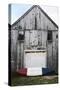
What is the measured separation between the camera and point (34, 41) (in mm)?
1713

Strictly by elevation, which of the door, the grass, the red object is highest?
the door

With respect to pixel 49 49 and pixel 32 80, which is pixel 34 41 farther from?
pixel 32 80

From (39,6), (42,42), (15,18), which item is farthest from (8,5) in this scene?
(42,42)

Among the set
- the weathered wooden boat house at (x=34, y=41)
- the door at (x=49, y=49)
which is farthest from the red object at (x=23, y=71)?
the door at (x=49, y=49)

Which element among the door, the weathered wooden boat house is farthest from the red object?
the door

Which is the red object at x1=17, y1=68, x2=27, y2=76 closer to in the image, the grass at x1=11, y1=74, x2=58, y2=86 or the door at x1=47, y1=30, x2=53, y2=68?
the grass at x1=11, y1=74, x2=58, y2=86

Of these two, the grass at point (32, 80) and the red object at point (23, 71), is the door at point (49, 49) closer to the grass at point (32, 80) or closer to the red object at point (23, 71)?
the grass at point (32, 80)

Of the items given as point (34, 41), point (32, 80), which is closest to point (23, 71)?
point (32, 80)

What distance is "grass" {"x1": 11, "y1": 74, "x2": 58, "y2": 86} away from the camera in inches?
65.5

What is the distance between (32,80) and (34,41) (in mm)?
334

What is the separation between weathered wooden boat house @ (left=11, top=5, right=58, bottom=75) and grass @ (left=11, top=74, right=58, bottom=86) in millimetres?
70

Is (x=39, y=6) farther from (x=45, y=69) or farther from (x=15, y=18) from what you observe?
(x=45, y=69)

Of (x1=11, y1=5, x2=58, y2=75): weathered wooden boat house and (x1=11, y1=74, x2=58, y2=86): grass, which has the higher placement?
(x1=11, y1=5, x2=58, y2=75): weathered wooden boat house

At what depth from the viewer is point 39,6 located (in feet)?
5.65
